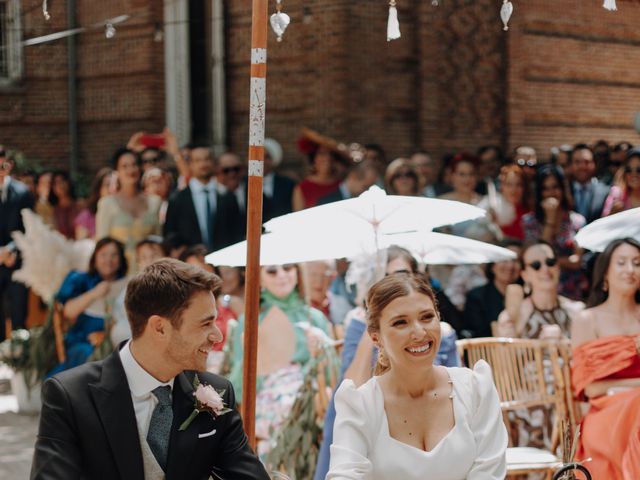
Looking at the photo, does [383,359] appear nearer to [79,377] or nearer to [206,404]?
[206,404]

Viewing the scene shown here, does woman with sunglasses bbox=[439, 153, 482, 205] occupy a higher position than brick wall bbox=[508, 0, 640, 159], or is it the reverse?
brick wall bbox=[508, 0, 640, 159]

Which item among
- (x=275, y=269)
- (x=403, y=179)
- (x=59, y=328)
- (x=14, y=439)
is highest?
(x=403, y=179)

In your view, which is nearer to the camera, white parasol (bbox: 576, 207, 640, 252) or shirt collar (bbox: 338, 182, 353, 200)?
white parasol (bbox: 576, 207, 640, 252)

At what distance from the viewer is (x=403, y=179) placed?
9453 millimetres

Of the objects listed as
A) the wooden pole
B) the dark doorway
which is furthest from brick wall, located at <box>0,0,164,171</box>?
the wooden pole

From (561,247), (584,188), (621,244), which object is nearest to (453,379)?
(621,244)

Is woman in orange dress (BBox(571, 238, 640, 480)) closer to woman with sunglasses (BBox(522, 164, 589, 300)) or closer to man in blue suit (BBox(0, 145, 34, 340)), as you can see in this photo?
woman with sunglasses (BBox(522, 164, 589, 300))

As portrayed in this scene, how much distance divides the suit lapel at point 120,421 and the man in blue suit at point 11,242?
731 centimetres

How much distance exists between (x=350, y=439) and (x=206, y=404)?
0.57 meters

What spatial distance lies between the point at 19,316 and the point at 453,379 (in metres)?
7.39

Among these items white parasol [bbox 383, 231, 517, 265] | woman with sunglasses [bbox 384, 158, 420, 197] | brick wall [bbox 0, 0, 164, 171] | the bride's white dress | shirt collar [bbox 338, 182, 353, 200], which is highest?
brick wall [bbox 0, 0, 164, 171]

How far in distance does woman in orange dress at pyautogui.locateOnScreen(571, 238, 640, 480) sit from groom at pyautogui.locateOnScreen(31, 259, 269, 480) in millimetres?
2058

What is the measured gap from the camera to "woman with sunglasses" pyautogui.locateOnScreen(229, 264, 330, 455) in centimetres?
658

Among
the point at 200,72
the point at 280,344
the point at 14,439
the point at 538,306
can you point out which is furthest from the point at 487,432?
the point at 200,72
